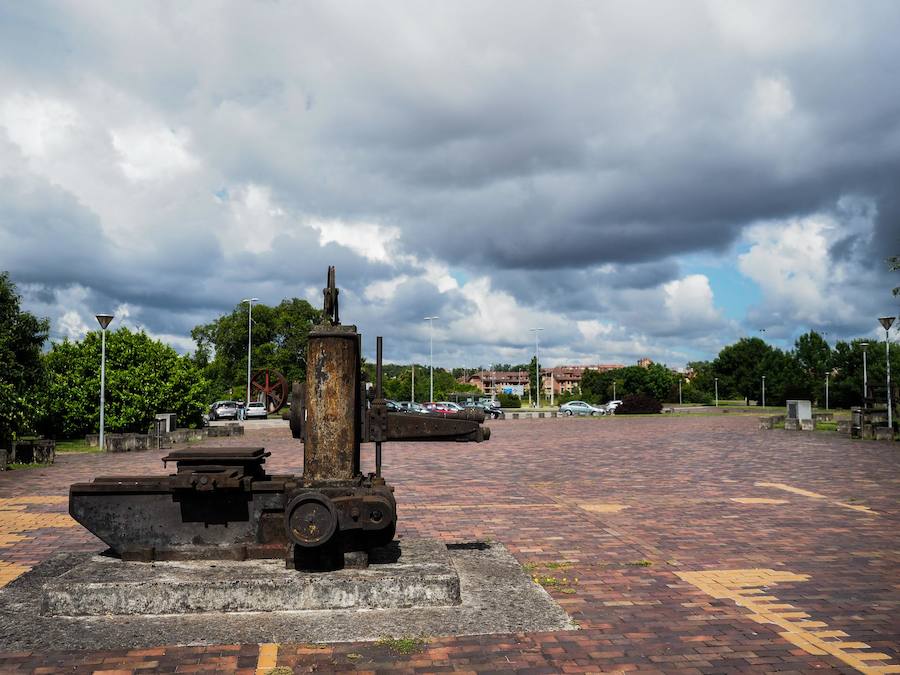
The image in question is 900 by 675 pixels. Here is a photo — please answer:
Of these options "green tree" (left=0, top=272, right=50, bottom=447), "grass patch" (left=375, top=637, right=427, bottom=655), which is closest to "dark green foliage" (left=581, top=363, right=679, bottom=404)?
"green tree" (left=0, top=272, right=50, bottom=447)

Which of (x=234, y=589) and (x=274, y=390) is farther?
(x=274, y=390)

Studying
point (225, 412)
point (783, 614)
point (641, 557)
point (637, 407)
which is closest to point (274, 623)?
point (783, 614)

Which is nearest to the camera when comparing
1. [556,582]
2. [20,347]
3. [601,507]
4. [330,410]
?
[330,410]

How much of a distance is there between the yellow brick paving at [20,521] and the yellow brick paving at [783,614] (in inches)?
228

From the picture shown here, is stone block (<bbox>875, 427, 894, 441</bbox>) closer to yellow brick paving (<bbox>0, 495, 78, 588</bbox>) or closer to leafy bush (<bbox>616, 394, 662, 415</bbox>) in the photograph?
yellow brick paving (<bbox>0, 495, 78, 588</bbox>)

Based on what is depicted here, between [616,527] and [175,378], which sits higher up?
[175,378]

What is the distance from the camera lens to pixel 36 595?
16.6ft

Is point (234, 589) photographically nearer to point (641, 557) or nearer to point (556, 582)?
point (556, 582)

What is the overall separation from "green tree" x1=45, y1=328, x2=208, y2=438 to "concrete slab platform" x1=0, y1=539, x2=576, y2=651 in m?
20.2

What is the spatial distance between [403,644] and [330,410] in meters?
1.69

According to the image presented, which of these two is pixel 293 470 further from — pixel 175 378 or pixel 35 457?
pixel 175 378

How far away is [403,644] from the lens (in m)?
4.21

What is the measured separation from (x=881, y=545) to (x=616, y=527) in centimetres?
266

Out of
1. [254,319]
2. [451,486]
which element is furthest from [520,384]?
[451,486]
